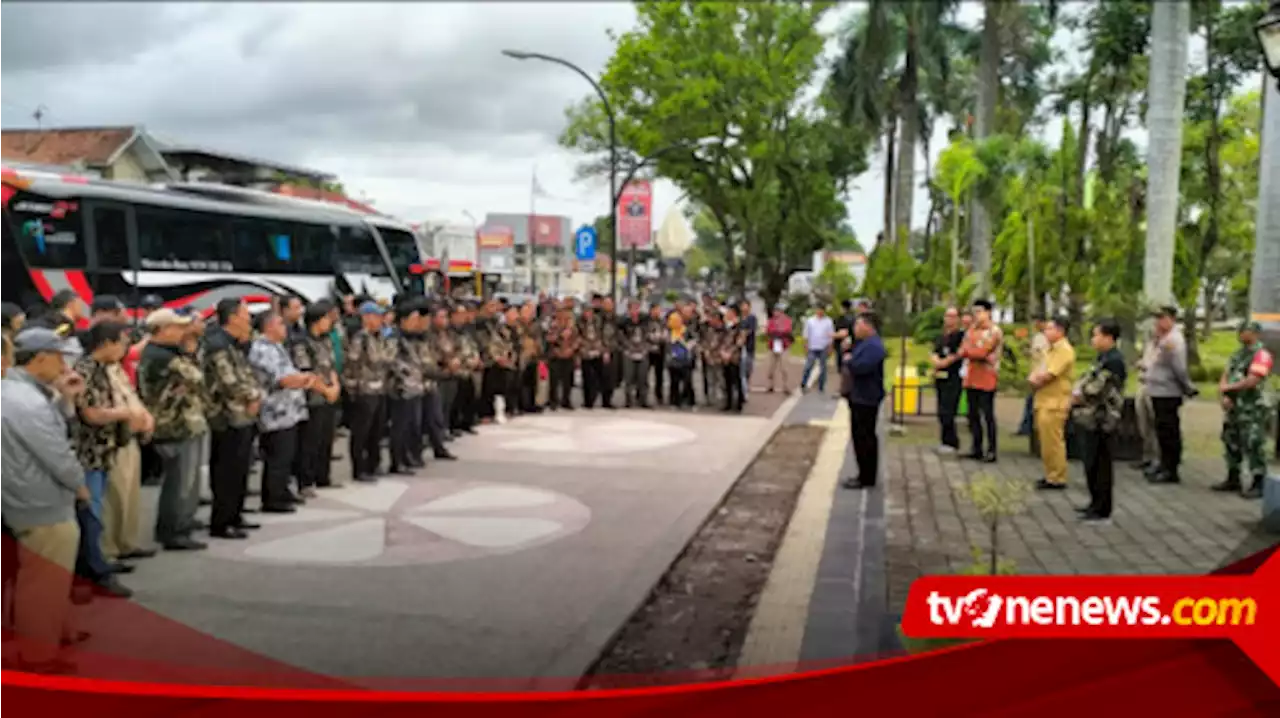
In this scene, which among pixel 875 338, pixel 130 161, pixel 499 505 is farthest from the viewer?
pixel 875 338

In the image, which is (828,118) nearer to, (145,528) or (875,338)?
(875,338)

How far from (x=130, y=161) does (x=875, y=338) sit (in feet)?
19.3

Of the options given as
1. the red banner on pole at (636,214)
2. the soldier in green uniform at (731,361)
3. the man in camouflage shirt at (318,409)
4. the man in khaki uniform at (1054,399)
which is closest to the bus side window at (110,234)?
the red banner on pole at (636,214)

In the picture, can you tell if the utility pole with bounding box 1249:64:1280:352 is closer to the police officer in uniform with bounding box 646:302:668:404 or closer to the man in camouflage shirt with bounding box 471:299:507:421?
the man in camouflage shirt with bounding box 471:299:507:421

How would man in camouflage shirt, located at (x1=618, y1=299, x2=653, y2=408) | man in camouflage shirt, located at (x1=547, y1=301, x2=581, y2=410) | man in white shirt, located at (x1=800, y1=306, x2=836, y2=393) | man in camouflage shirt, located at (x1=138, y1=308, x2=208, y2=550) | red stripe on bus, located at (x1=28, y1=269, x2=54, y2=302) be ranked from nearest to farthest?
red stripe on bus, located at (x1=28, y1=269, x2=54, y2=302)
man in camouflage shirt, located at (x1=138, y1=308, x2=208, y2=550)
man in camouflage shirt, located at (x1=547, y1=301, x2=581, y2=410)
man in camouflage shirt, located at (x1=618, y1=299, x2=653, y2=408)
man in white shirt, located at (x1=800, y1=306, x2=836, y2=393)

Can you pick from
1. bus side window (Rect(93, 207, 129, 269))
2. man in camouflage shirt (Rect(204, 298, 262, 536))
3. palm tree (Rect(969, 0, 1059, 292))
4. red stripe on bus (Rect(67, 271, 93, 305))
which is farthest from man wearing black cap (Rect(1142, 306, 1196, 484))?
man in camouflage shirt (Rect(204, 298, 262, 536))

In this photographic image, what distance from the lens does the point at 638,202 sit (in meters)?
2.32

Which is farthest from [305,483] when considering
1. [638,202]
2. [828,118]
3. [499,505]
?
[828,118]

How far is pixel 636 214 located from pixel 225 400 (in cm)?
321

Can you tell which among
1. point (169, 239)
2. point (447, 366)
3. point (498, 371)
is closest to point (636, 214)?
point (169, 239)

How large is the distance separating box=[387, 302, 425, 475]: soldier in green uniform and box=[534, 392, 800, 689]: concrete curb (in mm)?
1953

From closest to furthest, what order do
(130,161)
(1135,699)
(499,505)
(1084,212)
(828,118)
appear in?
(130,161) < (1135,699) < (1084,212) < (499,505) < (828,118)

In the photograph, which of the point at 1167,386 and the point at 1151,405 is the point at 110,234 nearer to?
the point at 1167,386

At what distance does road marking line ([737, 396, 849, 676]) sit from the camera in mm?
2029
